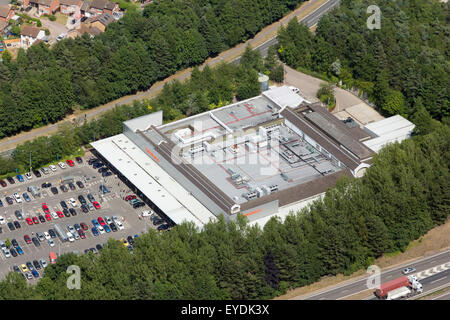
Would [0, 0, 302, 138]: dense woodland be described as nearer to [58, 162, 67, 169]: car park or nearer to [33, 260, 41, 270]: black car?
[58, 162, 67, 169]: car park

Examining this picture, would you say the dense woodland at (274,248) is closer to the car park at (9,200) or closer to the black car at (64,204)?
the black car at (64,204)

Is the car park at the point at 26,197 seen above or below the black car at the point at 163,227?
above

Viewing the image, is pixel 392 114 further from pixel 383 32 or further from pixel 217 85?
pixel 217 85

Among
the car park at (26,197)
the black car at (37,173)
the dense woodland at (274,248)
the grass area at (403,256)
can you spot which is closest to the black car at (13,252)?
the dense woodland at (274,248)

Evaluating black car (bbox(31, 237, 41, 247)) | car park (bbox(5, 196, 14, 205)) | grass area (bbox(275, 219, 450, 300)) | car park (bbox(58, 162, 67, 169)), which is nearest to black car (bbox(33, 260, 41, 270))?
black car (bbox(31, 237, 41, 247))

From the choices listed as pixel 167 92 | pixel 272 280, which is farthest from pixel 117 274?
pixel 167 92

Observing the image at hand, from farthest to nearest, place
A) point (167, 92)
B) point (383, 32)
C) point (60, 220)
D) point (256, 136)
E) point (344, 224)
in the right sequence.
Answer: point (383, 32)
point (167, 92)
point (256, 136)
point (60, 220)
point (344, 224)
